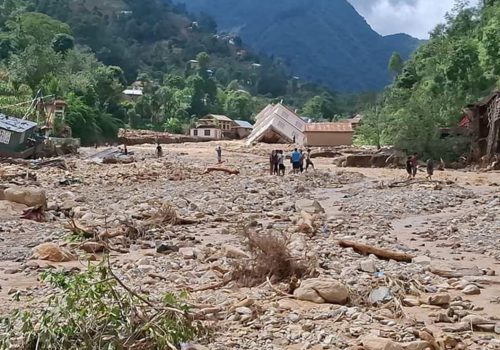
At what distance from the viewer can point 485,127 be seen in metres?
36.3

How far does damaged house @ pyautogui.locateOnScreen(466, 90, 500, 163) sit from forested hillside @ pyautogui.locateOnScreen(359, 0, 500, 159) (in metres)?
1.09

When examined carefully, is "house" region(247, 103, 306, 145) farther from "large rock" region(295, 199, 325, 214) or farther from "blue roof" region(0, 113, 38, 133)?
"large rock" region(295, 199, 325, 214)

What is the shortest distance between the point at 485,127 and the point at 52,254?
3052 centimetres

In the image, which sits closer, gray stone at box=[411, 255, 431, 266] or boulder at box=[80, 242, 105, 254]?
gray stone at box=[411, 255, 431, 266]

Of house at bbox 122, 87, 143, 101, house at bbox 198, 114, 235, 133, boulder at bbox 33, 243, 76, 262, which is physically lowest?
boulder at bbox 33, 243, 76, 262

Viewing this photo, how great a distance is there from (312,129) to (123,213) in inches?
1900

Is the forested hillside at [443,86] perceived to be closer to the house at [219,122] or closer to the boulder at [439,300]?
the house at [219,122]

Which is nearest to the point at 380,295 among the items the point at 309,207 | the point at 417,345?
the point at 417,345

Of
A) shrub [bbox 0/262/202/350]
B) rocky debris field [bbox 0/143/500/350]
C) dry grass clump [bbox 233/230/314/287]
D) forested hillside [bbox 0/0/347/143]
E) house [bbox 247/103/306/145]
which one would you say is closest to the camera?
shrub [bbox 0/262/202/350]

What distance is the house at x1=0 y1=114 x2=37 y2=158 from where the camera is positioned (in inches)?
1396

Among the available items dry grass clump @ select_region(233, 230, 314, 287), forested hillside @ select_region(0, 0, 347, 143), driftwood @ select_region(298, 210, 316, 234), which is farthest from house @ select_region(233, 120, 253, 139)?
dry grass clump @ select_region(233, 230, 314, 287)

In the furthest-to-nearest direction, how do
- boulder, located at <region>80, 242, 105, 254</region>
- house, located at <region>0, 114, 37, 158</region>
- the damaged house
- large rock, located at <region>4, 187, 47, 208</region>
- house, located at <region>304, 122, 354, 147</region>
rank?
house, located at <region>304, 122, 354, 147</region>, house, located at <region>0, 114, 37, 158</region>, the damaged house, large rock, located at <region>4, 187, 47, 208</region>, boulder, located at <region>80, 242, 105, 254</region>

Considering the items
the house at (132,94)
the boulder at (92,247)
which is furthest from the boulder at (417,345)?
the house at (132,94)

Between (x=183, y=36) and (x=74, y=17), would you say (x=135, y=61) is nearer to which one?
(x=74, y=17)
